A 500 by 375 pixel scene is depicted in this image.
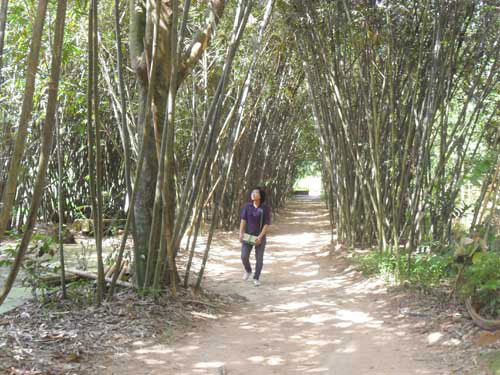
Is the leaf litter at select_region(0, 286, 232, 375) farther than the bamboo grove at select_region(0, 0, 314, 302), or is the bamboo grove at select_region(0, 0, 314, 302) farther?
the bamboo grove at select_region(0, 0, 314, 302)

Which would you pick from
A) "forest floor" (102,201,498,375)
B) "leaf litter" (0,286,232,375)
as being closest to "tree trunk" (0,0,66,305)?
"leaf litter" (0,286,232,375)

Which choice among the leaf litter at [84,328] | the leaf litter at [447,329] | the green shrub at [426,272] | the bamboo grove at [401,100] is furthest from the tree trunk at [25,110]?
the bamboo grove at [401,100]

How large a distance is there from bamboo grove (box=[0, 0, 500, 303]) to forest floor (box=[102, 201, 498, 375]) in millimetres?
588

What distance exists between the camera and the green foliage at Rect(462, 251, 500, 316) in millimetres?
3359

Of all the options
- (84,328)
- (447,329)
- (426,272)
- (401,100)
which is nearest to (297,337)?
(447,329)

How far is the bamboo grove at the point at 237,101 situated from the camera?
391 cm

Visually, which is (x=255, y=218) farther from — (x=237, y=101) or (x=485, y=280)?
(x=485, y=280)

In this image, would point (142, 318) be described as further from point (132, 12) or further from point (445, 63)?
point (445, 63)

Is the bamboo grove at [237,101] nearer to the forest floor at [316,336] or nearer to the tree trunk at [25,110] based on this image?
the tree trunk at [25,110]

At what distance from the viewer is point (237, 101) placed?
16.4ft

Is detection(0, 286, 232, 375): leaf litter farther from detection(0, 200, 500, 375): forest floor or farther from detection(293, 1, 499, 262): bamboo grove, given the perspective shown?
detection(293, 1, 499, 262): bamboo grove

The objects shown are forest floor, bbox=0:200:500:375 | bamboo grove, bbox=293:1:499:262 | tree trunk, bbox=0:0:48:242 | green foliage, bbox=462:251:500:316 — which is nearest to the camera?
tree trunk, bbox=0:0:48:242

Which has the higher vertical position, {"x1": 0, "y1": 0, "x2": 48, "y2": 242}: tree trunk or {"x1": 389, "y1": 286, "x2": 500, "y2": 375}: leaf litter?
{"x1": 0, "y1": 0, "x2": 48, "y2": 242}: tree trunk

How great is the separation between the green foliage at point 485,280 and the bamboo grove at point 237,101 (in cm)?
48
